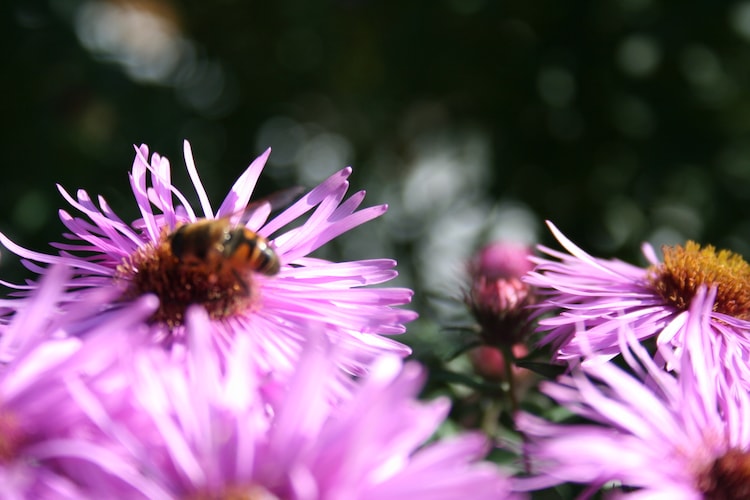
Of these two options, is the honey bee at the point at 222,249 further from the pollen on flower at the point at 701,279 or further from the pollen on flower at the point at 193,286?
the pollen on flower at the point at 701,279

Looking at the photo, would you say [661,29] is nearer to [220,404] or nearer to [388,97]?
[388,97]

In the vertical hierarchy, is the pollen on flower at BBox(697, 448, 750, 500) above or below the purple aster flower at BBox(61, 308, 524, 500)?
above

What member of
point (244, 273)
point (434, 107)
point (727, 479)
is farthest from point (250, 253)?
point (434, 107)

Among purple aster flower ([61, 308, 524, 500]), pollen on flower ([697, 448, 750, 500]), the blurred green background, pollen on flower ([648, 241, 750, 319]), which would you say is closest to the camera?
purple aster flower ([61, 308, 524, 500])

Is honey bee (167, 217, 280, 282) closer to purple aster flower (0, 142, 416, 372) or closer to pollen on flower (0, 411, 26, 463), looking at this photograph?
purple aster flower (0, 142, 416, 372)

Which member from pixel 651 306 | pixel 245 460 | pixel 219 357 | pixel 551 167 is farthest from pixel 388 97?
pixel 245 460

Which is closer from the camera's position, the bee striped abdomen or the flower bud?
the bee striped abdomen

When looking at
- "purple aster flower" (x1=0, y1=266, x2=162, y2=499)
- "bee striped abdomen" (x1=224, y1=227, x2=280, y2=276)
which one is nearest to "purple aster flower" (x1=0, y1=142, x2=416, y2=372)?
"bee striped abdomen" (x1=224, y1=227, x2=280, y2=276)

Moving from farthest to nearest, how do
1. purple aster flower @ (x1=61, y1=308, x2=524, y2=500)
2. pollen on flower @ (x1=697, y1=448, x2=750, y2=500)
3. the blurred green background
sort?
1. the blurred green background
2. pollen on flower @ (x1=697, y1=448, x2=750, y2=500)
3. purple aster flower @ (x1=61, y1=308, x2=524, y2=500)
